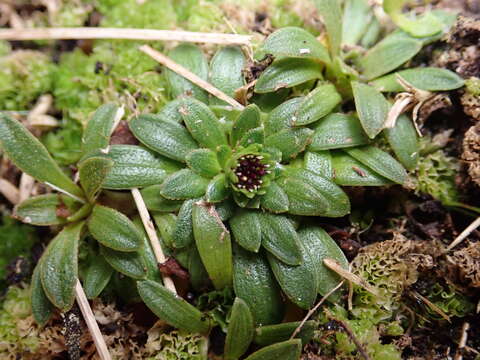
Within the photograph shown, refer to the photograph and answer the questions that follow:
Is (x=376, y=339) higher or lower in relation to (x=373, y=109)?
lower

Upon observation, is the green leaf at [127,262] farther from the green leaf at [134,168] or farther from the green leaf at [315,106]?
the green leaf at [315,106]

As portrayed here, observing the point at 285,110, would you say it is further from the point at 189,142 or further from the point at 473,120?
the point at 473,120

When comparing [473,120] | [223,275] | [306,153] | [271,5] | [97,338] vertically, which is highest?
[271,5]

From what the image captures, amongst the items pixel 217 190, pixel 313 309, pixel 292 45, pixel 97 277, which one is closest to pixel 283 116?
pixel 292 45

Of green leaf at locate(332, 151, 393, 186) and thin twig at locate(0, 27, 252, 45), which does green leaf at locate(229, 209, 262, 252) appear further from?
thin twig at locate(0, 27, 252, 45)

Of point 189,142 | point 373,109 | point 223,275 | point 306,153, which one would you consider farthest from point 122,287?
point 373,109

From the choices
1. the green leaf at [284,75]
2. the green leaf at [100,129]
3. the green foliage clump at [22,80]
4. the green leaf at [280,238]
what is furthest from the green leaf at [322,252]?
the green foliage clump at [22,80]

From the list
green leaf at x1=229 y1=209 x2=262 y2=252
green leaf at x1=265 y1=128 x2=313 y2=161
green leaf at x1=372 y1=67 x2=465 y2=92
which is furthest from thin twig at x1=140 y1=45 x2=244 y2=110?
green leaf at x1=372 y1=67 x2=465 y2=92
